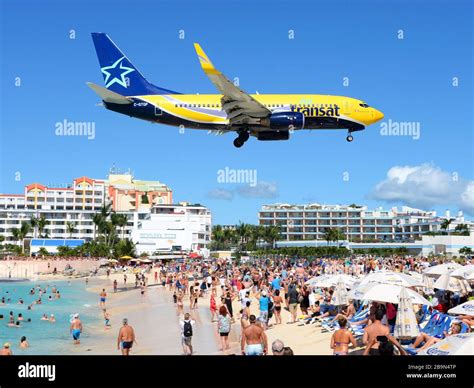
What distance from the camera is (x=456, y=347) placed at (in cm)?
855

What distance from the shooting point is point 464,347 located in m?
8.41

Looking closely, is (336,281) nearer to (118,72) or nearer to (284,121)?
(284,121)

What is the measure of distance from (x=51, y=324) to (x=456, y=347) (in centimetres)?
2475

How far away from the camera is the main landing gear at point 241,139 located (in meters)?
27.1

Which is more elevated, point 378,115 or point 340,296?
point 378,115

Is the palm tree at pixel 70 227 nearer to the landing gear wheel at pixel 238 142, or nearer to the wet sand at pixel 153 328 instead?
the wet sand at pixel 153 328

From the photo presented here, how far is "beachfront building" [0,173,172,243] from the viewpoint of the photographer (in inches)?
4604

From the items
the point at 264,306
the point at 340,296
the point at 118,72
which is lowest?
the point at 264,306

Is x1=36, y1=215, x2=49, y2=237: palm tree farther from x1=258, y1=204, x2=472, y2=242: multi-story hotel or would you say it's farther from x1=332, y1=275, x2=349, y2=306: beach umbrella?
x1=332, y1=275, x2=349, y2=306: beach umbrella

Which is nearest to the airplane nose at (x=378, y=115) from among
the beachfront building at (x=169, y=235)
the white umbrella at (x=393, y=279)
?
the white umbrella at (x=393, y=279)

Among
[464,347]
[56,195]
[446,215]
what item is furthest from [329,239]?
[464,347]

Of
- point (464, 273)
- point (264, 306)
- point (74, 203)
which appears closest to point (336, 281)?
point (264, 306)

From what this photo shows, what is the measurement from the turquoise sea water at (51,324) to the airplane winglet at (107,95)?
1029cm

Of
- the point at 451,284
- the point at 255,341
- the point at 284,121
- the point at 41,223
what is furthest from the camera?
the point at 41,223
